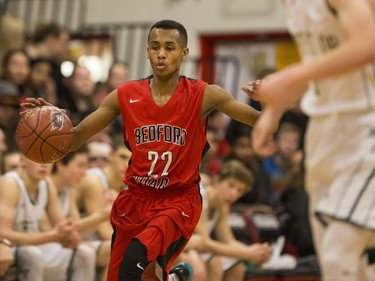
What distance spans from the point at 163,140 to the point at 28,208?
8.27 ft

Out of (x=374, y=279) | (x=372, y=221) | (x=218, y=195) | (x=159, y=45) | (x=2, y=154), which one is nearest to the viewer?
(x=372, y=221)

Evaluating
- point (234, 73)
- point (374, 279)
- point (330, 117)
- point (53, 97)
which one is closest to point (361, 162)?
point (330, 117)

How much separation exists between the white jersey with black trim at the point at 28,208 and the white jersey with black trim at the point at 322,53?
11.1ft

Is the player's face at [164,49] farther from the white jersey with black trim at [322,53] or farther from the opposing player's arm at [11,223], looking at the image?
the opposing player's arm at [11,223]

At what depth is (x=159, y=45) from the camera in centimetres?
516

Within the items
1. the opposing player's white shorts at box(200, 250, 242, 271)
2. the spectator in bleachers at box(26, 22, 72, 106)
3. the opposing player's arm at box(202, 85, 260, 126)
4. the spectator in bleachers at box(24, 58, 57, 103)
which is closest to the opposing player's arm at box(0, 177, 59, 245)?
the opposing player's white shorts at box(200, 250, 242, 271)

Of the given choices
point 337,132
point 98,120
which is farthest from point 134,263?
point 337,132

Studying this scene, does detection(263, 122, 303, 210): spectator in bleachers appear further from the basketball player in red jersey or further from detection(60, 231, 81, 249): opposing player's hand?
the basketball player in red jersey

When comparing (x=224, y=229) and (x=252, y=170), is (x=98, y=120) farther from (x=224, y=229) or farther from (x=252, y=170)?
(x=252, y=170)

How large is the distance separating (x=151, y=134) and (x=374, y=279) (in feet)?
4.97

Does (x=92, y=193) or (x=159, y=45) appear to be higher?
(x=159, y=45)

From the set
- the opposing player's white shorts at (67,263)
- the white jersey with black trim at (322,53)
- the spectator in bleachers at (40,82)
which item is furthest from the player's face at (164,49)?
the spectator in bleachers at (40,82)

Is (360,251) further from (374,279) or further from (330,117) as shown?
(330,117)

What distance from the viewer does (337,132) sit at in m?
4.41
